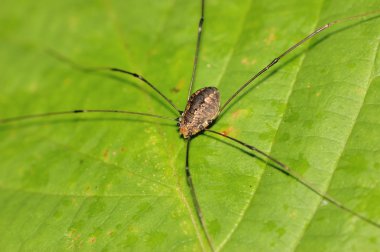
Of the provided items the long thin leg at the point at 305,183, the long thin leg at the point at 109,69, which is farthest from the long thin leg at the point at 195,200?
the long thin leg at the point at 109,69

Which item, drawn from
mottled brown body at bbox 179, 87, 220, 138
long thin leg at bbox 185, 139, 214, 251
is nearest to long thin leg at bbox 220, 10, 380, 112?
mottled brown body at bbox 179, 87, 220, 138

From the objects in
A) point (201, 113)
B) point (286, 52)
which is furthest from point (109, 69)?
point (286, 52)

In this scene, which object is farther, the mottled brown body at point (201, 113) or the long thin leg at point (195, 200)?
the mottled brown body at point (201, 113)

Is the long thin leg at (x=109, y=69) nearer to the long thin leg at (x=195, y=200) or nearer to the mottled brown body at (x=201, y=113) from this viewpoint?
the mottled brown body at (x=201, y=113)

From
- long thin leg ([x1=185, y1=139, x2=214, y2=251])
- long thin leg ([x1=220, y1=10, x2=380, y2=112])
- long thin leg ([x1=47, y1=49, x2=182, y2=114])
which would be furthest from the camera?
long thin leg ([x1=47, y1=49, x2=182, y2=114])

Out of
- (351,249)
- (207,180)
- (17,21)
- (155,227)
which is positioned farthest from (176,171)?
(17,21)

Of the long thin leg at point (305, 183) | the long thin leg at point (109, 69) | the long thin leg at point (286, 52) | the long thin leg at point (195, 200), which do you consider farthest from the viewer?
the long thin leg at point (109, 69)

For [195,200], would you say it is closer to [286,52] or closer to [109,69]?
[286,52]

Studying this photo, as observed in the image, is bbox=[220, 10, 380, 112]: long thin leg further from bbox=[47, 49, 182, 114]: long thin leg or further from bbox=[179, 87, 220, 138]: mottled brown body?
bbox=[47, 49, 182, 114]: long thin leg

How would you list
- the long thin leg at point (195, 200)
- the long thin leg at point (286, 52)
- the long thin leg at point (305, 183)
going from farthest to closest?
the long thin leg at point (286, 52) → the long thin leg at point (195, 200) → the long thin leg at point (305, 183)
